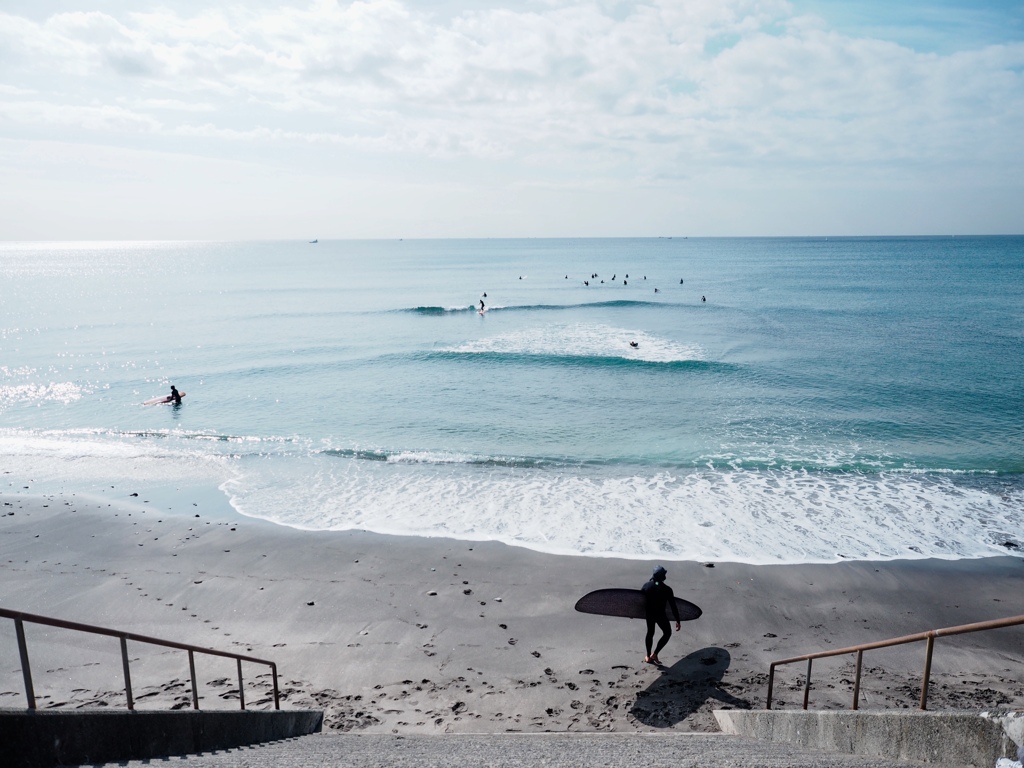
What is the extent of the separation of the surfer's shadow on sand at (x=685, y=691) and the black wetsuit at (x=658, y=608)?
0.52 meters

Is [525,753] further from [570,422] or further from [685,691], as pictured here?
[570,422]

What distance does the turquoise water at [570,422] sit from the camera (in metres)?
16.3

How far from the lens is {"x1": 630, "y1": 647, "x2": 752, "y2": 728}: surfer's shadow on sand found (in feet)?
29.5

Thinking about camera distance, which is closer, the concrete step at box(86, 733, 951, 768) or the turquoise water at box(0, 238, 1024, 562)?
the concrete step at box(86, 733, 951, 768)

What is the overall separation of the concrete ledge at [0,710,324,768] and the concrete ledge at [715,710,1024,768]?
5.95 metres

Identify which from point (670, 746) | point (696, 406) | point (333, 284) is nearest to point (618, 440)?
point (696, 406)

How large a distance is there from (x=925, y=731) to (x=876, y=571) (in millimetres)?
10316

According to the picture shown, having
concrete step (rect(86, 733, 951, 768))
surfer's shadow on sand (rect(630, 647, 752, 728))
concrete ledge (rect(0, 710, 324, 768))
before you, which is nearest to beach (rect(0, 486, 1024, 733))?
surfer's shadow on sand (rect(630, 647, 752, 728))

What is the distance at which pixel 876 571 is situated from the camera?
44.2 ft

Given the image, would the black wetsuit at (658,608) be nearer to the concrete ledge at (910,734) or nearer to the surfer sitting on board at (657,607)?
the surfer sitting on board at (657,607)

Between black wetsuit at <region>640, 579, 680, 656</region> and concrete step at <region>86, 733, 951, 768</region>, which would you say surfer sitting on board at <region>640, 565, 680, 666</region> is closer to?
black wetsuit at <region>640, 579, 680, 656</region>

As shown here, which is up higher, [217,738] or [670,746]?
[217,738]

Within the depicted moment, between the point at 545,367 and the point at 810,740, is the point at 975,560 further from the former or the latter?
the point at 545,367

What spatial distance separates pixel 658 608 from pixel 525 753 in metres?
4.47
